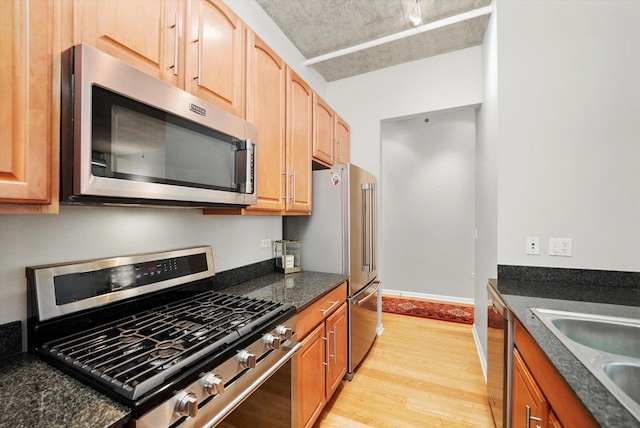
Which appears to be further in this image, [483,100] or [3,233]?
[483,100]

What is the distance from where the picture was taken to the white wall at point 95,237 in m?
0.90

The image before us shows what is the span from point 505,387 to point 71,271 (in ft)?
6.62

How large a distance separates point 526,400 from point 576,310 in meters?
0.48

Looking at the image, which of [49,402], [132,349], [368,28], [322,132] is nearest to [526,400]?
[132,349]

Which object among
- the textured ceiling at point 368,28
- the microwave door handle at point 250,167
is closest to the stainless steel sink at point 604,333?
the microwave door handle at point 250,167

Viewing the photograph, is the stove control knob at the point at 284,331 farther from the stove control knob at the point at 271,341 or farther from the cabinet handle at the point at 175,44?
the cabinet handle at the point at 175,44

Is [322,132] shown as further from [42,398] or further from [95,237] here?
[42,398]

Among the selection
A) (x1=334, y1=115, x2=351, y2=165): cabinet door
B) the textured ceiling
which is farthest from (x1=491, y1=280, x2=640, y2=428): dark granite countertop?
the textured ceiling

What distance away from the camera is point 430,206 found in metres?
4.29

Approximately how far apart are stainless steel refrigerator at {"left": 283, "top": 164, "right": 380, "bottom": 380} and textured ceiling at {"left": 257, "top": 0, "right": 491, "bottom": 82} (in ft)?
4.14

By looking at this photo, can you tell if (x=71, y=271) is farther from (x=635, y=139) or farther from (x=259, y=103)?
(x=635, y=139)

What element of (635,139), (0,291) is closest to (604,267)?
(635,139)

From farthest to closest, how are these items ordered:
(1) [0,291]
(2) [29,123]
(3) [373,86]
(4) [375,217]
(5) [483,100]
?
(3) [373,86], (4) [375,217], (5) [483,100], (1) [0,291], (2) [29,123]

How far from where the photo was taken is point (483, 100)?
2535mm
